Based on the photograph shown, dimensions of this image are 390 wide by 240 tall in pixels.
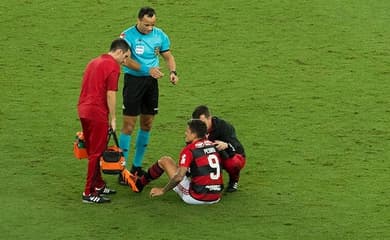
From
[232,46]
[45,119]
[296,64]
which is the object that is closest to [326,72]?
[296,64]

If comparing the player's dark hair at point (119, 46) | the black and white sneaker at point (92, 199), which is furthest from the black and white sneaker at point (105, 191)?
the player's dark hair at point (119, 46)

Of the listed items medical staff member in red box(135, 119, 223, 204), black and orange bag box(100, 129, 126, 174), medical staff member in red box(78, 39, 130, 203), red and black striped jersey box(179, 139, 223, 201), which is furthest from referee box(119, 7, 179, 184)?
red and black striped jersey box(179, 139, 223, 201)

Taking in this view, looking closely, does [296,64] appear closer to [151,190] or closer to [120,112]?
[120,112]

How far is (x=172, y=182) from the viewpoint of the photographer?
446 inches

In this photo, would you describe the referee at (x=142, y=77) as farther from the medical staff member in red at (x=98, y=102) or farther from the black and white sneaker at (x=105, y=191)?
the medical staff member in red at (x=98, y=102)

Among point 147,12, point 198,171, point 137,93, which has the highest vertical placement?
point 147,12

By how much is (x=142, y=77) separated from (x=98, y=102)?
1.11m

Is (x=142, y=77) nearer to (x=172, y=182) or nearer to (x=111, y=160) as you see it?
(x=111, y=160)

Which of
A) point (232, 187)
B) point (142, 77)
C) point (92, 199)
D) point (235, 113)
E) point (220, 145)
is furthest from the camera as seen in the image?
point (235, 113)

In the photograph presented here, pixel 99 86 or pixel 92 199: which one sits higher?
pixel 99 86

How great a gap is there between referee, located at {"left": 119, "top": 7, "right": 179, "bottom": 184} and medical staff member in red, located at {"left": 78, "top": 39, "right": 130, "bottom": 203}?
25.9 inches

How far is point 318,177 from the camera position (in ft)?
40.3

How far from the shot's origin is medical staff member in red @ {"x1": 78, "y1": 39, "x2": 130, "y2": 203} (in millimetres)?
11219

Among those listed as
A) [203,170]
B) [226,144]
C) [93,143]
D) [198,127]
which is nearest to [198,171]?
[203,170]
